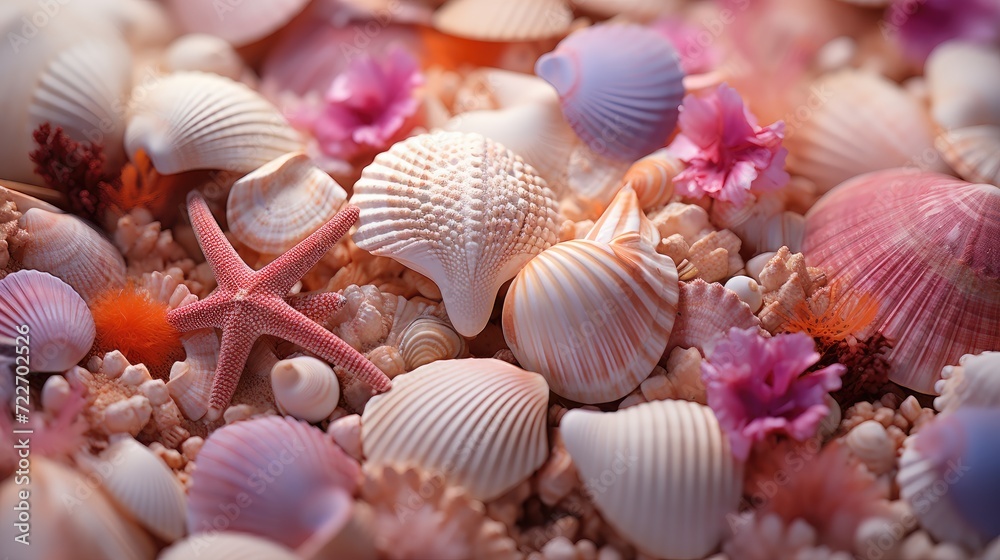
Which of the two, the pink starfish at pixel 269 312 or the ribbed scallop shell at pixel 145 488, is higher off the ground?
the pink starfish at pixel 269 312

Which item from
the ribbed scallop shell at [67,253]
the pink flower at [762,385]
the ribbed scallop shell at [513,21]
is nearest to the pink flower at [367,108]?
the ribbed scallop shell at [513,21]

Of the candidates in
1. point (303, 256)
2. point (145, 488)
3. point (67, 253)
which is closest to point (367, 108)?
point (303, 256)

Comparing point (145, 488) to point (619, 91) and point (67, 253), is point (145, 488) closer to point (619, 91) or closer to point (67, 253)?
point (67, 253)

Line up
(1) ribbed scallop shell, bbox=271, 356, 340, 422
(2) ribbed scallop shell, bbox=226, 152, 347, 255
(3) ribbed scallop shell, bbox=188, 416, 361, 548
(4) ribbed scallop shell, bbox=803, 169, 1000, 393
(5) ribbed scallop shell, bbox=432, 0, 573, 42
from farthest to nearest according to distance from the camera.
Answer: (5) ribbed scallop shell, bbox=432, 0, 573, 42, (2) ribbed scallop shell, bbox=226, 152, 347, 255, (4) ribbed scallop shell, bbox=803, 169, 1000, 393, (1) ribbed scallop shell, bbox=271, 356, 340, 422, (3) ribbed scallop shell, bbox=188, 416, 361, 548

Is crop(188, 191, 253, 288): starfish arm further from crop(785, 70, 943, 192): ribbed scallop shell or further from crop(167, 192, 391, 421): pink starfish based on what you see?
crop(785, 70, 943, 192): ribbed scallop shell

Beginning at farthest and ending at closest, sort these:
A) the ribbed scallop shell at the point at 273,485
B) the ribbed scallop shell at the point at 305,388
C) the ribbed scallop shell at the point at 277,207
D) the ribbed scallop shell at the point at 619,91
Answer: the ribbed scallop shell at the point at 619,91 → the ribbed scallop shell at the point at 277,207 → the ribbed scallop shell at the point at 305,388 → the ribbed scallop shell at the point at 273,485

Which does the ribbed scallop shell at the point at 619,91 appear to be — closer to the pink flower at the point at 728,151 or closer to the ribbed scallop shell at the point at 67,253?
the pink flower at the point at 728,151

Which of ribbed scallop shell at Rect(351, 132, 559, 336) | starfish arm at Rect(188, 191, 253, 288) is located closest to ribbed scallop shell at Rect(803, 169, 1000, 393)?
ribbed scallop shell at Rect(351, 132, 559, 336)
